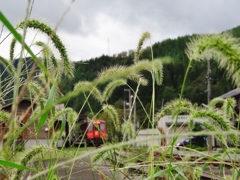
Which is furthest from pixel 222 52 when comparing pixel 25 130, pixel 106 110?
pixel 25 130

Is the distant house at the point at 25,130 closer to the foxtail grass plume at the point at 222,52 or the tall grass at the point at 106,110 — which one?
the tall grass at the point at 106,110

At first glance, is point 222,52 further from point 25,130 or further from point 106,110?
point 25,130

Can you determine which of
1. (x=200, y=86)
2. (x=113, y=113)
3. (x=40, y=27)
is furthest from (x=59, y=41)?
(x=200, y=86)

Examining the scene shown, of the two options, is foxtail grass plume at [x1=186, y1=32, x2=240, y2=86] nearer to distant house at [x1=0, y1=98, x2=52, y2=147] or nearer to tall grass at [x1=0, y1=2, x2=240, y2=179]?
tall grass at [x1=0, y1=2, x2=240, y2=179]

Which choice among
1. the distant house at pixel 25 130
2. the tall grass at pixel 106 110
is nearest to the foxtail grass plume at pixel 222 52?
the tall grass at pixel 106 110

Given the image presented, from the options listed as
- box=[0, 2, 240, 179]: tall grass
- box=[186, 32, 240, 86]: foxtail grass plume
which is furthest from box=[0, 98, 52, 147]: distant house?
box=[186, 32, 240, 86]: foxtail grass plume

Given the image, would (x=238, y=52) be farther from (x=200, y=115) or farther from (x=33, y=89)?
(x=33, y=89)

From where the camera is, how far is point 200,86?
76.0 meters

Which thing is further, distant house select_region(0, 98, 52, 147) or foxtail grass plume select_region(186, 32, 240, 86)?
foxtail grass plume select_region(186, 32, 240, 86)

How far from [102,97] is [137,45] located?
0.42 meters

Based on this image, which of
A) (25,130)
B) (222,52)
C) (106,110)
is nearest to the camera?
(222,52)

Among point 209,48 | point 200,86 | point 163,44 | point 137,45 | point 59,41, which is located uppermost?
point 163,44

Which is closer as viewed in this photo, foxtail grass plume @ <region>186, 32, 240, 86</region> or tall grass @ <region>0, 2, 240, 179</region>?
tall grass @ <region>0, 2, 240, 179</region>

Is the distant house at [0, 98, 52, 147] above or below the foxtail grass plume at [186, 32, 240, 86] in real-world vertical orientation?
below
